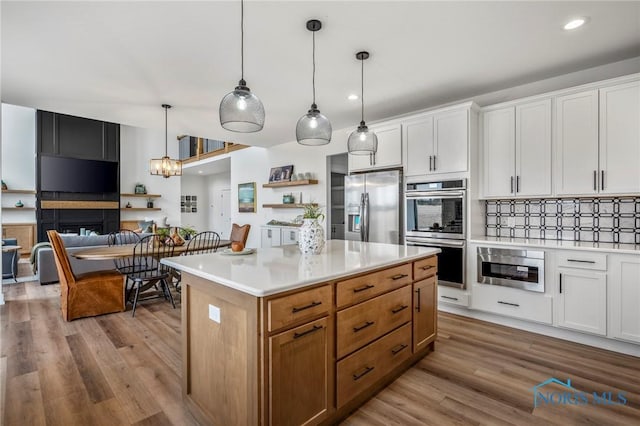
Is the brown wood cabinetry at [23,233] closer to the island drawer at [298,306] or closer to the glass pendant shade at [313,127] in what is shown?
the glass pendant shade at [313,127]

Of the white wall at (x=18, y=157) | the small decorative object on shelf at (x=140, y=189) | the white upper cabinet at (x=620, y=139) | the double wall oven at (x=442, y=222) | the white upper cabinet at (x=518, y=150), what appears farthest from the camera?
the small decorative object on shelf at (x=140, y=189)

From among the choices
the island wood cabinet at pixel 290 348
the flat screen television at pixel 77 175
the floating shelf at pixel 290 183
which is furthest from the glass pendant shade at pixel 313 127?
the flat screen television at pixel 77 175

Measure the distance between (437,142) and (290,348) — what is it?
123 inches

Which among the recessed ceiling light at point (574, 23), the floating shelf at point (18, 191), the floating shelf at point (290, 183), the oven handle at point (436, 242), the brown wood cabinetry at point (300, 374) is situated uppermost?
the recessed ceiling light at point (574, 23)

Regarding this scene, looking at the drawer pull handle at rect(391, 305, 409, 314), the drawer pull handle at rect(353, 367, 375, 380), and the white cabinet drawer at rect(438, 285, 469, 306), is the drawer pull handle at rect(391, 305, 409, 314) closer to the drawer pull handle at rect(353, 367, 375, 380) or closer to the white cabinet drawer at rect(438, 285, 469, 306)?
Result: the drawer pull handle at rect(353, 367, 375, 380)

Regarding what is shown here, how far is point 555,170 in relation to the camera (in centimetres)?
327

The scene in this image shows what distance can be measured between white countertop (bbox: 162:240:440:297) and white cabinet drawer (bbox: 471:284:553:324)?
4.01 feet

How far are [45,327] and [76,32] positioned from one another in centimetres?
294

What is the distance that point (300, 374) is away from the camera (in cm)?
164

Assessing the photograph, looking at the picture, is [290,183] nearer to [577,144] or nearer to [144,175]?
[577,144]

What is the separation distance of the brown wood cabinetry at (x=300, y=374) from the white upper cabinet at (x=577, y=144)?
296cm

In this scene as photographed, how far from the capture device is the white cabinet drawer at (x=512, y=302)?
3.15 meters

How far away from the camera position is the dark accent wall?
7852mm

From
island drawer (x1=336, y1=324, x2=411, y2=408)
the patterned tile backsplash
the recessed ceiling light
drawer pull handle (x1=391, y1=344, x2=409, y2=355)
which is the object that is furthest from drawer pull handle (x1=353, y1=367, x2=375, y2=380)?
the recessed ceiling light
